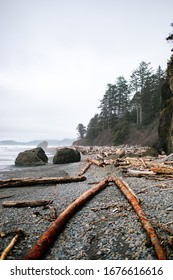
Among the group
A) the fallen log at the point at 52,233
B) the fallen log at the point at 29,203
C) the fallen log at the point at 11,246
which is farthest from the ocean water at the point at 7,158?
the fallen log at the point at 11,246

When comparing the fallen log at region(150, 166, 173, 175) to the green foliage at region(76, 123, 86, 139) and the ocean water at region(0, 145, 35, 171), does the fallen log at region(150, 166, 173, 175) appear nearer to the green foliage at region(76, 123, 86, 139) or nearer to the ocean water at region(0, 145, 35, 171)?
the ocean water at region(0, 145, 35, 171)

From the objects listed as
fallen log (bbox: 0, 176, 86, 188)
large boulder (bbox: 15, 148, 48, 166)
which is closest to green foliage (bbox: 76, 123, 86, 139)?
large boulder (bbox: 15, 148, 48, 166)

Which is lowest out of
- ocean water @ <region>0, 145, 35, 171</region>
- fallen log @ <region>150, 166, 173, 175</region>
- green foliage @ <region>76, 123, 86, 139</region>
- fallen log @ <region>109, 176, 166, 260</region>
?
ocean water @ <region>0, 145, 35, 171</region>

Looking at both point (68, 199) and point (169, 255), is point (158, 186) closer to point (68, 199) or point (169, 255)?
point (68, 199)

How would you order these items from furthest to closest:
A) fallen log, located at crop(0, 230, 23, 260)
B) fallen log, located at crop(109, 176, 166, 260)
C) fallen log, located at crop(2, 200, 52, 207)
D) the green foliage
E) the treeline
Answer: the green foliage
the treeline
fallen log, located at crop(2, 200, 52, 207)
fallen log, located at crop(0, 230, 23, 260)
fallen log, located at crop(109, 176, 166, 260)

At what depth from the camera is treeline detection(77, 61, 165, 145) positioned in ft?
147

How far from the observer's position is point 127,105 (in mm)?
58875

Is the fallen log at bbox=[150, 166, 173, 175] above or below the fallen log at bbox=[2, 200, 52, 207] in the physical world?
above

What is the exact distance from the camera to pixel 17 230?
14.6 ft

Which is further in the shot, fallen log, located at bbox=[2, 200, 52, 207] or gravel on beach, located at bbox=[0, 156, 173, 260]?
fallen log, located at bbox=[2, 200, 52, 207]

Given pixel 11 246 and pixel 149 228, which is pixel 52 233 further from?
pixel 149 228

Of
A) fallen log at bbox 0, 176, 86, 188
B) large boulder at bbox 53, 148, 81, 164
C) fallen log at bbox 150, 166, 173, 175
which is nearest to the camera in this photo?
fallen log at bbox 150, 166, 173, 175
